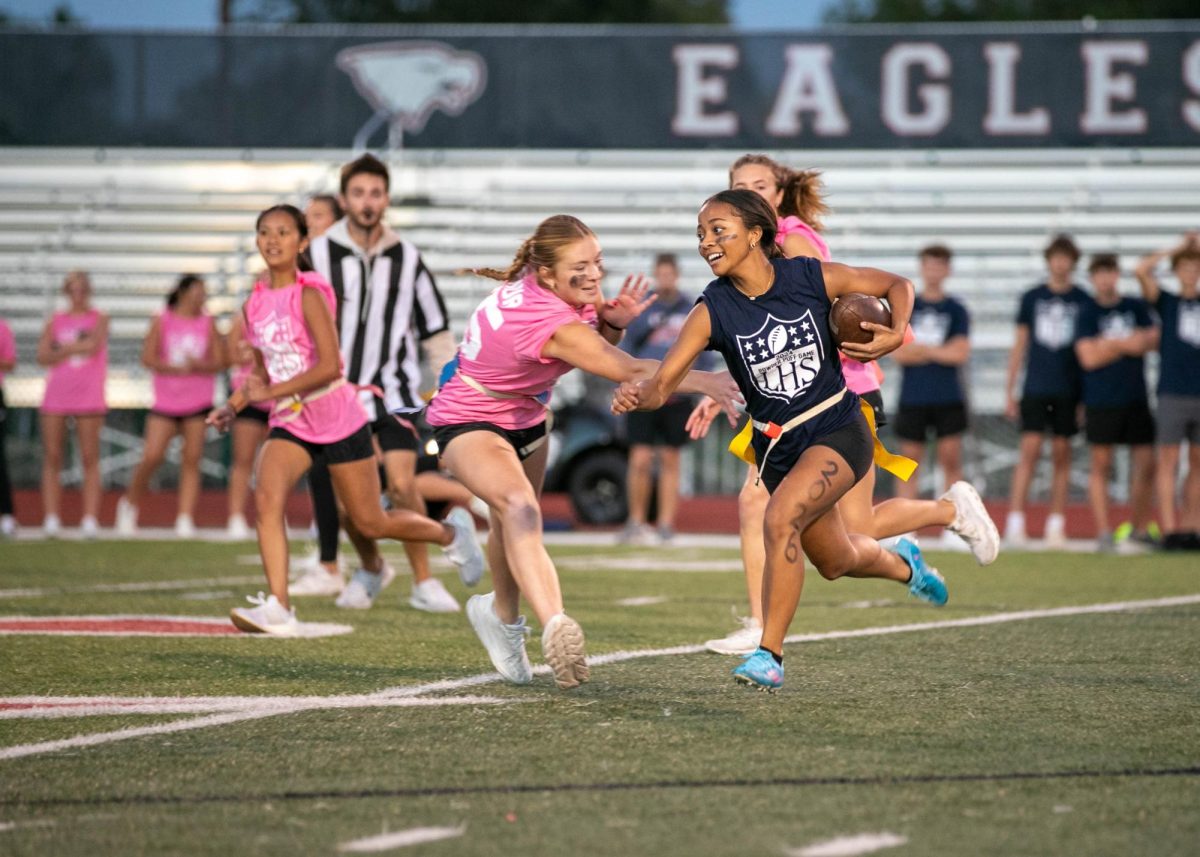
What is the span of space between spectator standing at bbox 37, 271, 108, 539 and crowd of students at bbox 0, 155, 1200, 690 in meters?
0.54

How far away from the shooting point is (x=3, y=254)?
20188 mm

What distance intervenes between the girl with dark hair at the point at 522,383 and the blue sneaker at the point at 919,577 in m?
1.16

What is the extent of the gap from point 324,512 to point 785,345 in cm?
423

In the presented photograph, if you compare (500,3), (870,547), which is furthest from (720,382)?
(500,3)

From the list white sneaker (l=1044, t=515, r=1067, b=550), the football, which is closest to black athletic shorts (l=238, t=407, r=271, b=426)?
white sneaker (l=1044, t=515, r=1067, b=550)

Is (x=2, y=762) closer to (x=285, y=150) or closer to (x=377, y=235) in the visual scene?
(x=377, y=235)

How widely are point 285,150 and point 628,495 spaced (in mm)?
8238

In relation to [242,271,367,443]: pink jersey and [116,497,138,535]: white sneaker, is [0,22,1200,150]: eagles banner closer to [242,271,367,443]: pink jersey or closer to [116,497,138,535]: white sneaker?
[116,497,138,535]: white sneaker

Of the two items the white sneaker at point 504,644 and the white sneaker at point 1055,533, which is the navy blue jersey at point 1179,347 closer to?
the white sneaker at point 1055,533

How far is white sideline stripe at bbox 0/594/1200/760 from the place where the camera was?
15.0 ft

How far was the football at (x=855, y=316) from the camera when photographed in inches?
212

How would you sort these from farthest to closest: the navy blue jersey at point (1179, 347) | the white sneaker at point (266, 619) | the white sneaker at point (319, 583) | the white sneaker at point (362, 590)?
the navy blue jersey at point (1179, 347)
the white sneaker at point (319, 583)
the white sneaker at point (362, 590)
the white sneaker at point (266, 619)

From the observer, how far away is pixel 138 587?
9.34 meters

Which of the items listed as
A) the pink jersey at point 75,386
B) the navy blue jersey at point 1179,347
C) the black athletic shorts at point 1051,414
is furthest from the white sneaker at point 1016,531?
the pink jersey at point 75,386
